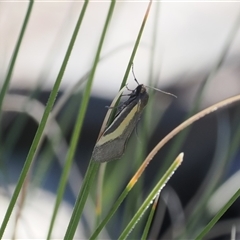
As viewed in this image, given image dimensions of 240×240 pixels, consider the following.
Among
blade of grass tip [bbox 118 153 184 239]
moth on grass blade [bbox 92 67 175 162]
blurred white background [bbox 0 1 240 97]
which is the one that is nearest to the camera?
blade of grass tip [bbox 118 153 184 239]

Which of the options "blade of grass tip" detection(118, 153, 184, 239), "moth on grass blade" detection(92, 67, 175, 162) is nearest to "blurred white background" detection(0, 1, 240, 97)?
"moth on grass blade" detection(92, 67, 175, 162)

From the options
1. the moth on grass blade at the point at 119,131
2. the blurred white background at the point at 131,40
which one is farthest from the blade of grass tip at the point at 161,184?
the blurred white background at the point at 131,40

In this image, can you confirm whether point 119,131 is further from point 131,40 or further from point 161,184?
point 131,40

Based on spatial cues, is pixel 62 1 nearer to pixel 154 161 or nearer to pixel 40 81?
pixel 154 161

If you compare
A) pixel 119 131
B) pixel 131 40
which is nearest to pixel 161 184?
pixel 119 131

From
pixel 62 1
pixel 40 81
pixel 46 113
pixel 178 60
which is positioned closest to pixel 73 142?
pixel 46 113

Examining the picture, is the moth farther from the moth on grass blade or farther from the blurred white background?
the blurred white background

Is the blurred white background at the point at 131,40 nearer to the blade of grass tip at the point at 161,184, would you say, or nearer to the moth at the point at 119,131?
the moth at the point at 119,131

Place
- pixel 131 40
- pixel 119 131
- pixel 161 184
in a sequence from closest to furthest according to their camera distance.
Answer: pixel 161 184
pixel 119 131
pixel 131 40
